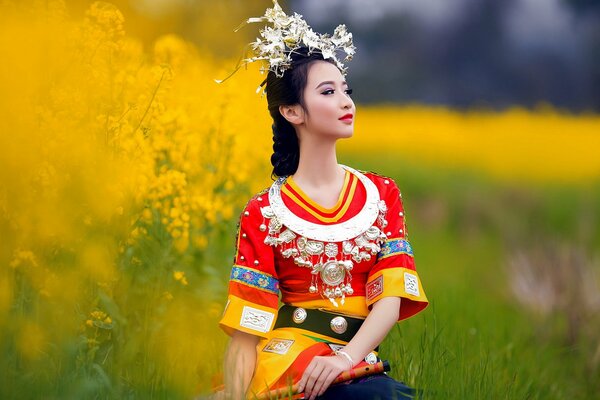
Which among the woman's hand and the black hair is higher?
the black hair

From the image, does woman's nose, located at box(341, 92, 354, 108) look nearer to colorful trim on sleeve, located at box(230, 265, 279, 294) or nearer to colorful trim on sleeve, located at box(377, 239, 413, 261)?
colorful trim on sleeve, located at box(377, 239, 413, 261)

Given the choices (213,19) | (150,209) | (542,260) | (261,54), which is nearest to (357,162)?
(213,19)

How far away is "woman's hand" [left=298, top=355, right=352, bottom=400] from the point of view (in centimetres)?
273

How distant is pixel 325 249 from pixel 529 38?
10678mm

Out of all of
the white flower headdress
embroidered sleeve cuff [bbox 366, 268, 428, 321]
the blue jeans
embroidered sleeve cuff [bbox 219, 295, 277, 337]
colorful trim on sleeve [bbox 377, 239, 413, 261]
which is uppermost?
the white flower headdress

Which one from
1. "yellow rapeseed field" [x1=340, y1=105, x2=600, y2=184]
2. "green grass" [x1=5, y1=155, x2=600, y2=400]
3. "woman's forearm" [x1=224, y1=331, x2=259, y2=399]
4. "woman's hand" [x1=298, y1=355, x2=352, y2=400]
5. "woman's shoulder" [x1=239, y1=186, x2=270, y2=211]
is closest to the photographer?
"woman's hand" [x1=298, y1=355, x2=352, y2=400]

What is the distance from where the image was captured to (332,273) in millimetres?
2922

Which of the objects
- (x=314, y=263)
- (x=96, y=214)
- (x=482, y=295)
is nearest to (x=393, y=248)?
(x=314, y=263)

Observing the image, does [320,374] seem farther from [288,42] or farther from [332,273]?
[288,42]

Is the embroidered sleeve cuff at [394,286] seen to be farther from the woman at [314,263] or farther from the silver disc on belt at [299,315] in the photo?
the silver disc on belt at [299,315]

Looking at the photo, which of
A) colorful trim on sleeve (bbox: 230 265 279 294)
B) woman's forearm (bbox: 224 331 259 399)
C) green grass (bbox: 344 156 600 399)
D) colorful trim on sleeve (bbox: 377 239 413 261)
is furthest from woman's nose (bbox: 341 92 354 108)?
green grass (bbox: 344 156 600 399)

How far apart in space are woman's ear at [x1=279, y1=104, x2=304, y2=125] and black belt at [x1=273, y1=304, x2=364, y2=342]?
560 millimetres

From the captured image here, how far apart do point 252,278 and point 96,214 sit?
755 millimetres

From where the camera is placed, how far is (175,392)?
308 cm
